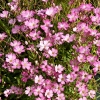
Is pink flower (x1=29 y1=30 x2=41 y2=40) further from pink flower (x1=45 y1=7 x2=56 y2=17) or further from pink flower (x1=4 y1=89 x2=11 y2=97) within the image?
pink flower (x1=4 y1=89 x2=11 y2=97)

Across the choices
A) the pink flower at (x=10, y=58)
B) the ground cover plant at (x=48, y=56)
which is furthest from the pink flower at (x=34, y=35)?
the pink flower at (x=10, y=58)

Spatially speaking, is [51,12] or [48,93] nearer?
[48,93]

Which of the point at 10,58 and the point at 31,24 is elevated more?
the point at 31,24

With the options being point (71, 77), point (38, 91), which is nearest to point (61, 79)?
point (71, 77)

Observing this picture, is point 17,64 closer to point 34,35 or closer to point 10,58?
point 10,58

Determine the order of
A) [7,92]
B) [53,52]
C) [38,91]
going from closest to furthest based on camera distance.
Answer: [38,91]
[53,52]
[7,92]

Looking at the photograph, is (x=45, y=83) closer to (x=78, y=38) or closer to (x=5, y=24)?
(x=78, y=38)

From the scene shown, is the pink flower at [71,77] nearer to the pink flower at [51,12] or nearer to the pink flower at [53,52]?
the pink flower at [53,52]

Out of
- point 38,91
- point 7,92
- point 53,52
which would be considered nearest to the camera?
point 38,91

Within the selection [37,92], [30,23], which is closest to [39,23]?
[30,23]
